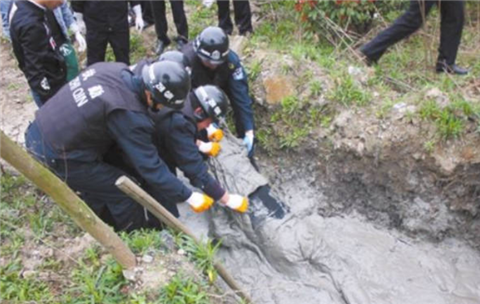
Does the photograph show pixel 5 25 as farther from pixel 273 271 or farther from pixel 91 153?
pixel 273 271

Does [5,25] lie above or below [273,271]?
above

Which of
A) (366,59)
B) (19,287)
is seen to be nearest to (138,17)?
(366,59)


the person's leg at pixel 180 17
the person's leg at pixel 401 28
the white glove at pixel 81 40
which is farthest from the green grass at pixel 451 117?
the white glove at pixel 81 40

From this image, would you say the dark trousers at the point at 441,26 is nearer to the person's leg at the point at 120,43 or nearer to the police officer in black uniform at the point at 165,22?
the police officer in black uniform at the point at 165,22

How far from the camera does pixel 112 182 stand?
316 cm

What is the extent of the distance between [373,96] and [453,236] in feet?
4.36

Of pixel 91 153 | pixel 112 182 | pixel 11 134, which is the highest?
pixel 91 153

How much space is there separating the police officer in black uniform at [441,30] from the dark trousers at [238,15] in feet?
4.59

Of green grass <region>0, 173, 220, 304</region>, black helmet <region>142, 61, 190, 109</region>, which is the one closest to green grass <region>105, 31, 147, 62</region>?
green grass <region>0, 173, 220, 304</region>

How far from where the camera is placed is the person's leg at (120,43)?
4.43 m

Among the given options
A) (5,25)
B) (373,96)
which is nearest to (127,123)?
(5,25)

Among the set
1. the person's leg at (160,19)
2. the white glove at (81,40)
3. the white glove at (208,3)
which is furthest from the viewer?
the white glove at (208,3)

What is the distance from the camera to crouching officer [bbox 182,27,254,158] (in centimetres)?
363

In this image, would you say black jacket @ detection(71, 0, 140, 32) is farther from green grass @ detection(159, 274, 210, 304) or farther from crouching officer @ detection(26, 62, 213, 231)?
green grass @ detection(159, 274, 210, 304)
